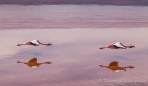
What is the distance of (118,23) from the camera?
2.84 metres

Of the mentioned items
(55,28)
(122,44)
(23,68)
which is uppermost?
(55,28)

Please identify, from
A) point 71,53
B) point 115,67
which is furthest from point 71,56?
point 115,67

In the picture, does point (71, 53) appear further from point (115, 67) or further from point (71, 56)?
point (115, 67)

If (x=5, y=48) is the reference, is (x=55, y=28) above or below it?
above

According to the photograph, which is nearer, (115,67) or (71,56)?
(115,67)

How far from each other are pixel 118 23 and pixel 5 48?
4.44 feet

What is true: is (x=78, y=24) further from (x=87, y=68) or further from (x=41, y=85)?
(x=41, y=85)

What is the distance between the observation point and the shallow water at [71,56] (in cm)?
146

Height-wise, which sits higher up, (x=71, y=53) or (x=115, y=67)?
(x=71, y=53)

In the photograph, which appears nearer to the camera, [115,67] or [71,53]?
[115,67]

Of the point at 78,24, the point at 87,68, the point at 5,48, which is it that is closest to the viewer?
the point at 87,68

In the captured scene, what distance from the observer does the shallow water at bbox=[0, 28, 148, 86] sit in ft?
4.79

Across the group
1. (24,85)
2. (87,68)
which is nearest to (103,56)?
(87,68)

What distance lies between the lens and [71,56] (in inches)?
69.1
